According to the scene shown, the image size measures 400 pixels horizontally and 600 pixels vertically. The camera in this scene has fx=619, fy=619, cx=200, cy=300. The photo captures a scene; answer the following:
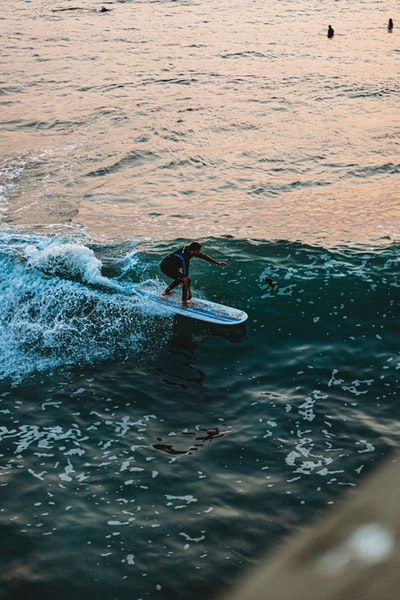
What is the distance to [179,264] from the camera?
1563cm

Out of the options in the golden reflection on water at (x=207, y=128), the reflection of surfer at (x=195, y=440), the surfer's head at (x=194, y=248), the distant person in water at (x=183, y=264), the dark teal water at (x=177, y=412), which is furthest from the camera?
the golden reflection on water at (x=207, y=128)

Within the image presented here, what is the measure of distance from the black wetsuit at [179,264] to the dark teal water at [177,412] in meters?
1.09

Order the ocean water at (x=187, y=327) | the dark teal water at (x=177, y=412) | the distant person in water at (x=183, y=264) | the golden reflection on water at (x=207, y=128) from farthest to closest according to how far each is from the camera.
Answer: the golden reflection on water at (x=207, y=128) → the distant person in water at (x=183, y=264) → the ocean water at (x=187, y=327) → the dark teal water at (x=177, y=412)

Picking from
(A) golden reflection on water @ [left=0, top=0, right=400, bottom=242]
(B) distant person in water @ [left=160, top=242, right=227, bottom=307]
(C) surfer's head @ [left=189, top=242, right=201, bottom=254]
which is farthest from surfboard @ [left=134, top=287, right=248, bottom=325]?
(A) golden reflection on water @ [left=0, top=0, right=400, bottom=242]

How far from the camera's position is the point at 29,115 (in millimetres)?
32250

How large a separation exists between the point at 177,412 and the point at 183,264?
4.31 metres

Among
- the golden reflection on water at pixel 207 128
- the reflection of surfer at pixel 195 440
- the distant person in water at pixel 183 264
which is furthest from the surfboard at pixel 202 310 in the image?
the golden reflection on water at pixel 207 128

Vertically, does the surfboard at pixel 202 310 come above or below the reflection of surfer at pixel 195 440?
above

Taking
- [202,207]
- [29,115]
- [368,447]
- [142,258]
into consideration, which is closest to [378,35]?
[29,115]

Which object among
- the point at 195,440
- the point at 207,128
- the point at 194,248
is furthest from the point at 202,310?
the point at 207,128

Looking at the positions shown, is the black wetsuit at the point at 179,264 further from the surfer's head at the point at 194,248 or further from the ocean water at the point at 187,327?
the ocean water at the point at 187,327

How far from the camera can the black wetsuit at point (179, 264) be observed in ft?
50.6

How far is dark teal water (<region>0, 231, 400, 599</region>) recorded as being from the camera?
31.7 ft

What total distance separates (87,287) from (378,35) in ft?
117
